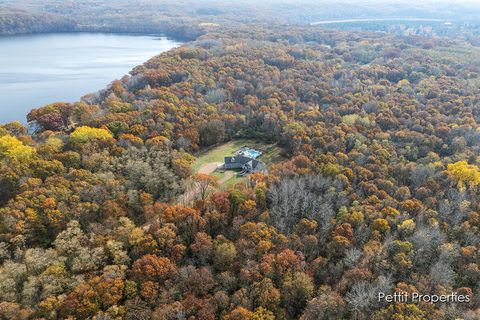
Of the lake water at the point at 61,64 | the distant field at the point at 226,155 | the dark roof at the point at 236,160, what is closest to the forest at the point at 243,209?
the distant field at the point at 226,155

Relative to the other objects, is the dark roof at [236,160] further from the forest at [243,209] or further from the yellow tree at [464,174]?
the yellow tree at [464,174]

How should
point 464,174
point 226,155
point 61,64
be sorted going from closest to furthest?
A: 1. point 464,174
2. point 226,155
3. point 61,64

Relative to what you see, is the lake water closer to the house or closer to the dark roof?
the dark roof

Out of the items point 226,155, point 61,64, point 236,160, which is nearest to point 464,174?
point 236,160

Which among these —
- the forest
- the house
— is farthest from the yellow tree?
the house

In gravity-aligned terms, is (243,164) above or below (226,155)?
above

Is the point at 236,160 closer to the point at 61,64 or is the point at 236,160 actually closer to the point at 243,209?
the point at 243,209

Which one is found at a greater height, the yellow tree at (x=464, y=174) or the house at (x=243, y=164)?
the yellow tree at (x=464, y=174)
